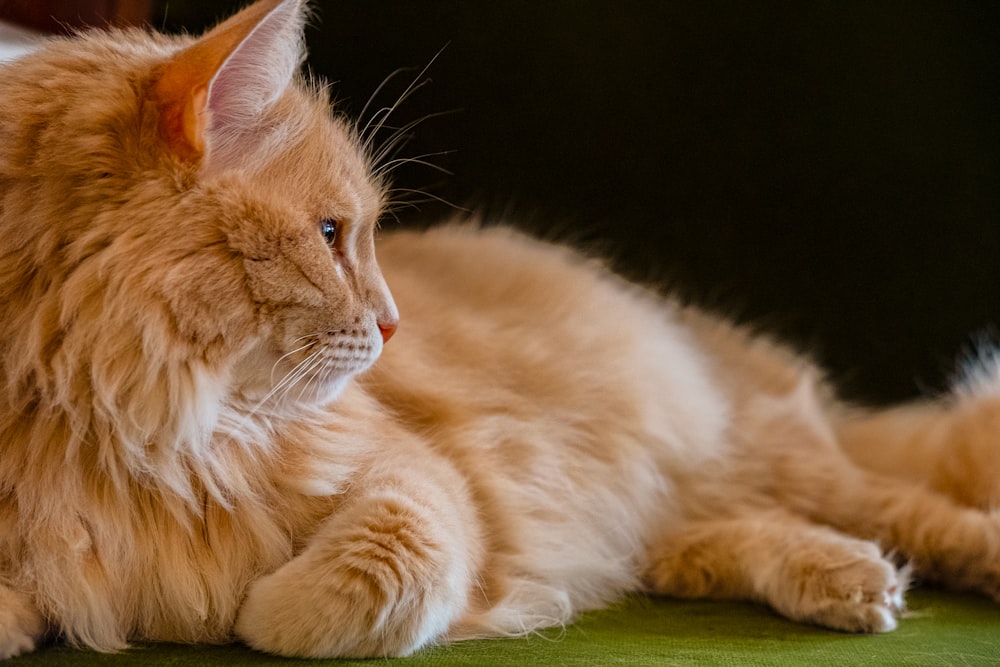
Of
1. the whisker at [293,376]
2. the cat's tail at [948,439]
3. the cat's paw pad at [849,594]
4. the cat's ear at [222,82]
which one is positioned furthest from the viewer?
the cat's tail at [948,439]

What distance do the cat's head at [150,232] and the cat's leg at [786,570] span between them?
2.80ft

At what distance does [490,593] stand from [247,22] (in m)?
0.86

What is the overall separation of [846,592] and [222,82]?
1153 millimetres

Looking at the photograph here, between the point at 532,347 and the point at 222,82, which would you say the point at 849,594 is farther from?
the point at 222,82

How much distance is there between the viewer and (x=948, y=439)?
1.93 m

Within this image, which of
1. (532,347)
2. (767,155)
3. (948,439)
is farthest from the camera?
(767,155)

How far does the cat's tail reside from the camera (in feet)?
5.95

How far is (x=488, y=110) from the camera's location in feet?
7.27

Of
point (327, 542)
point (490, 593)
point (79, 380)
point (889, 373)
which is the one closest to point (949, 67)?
point (889, 373)

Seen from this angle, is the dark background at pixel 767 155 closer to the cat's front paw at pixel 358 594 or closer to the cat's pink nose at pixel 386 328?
the cat's pink nose at pixel 386 328

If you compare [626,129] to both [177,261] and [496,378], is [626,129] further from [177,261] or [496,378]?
[177,261]

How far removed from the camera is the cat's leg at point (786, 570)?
1.40 m

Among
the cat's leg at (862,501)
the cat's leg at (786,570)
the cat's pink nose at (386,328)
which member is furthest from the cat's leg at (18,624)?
the cat's leg at (862,501)

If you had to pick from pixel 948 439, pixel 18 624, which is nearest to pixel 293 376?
pixel 18 624
